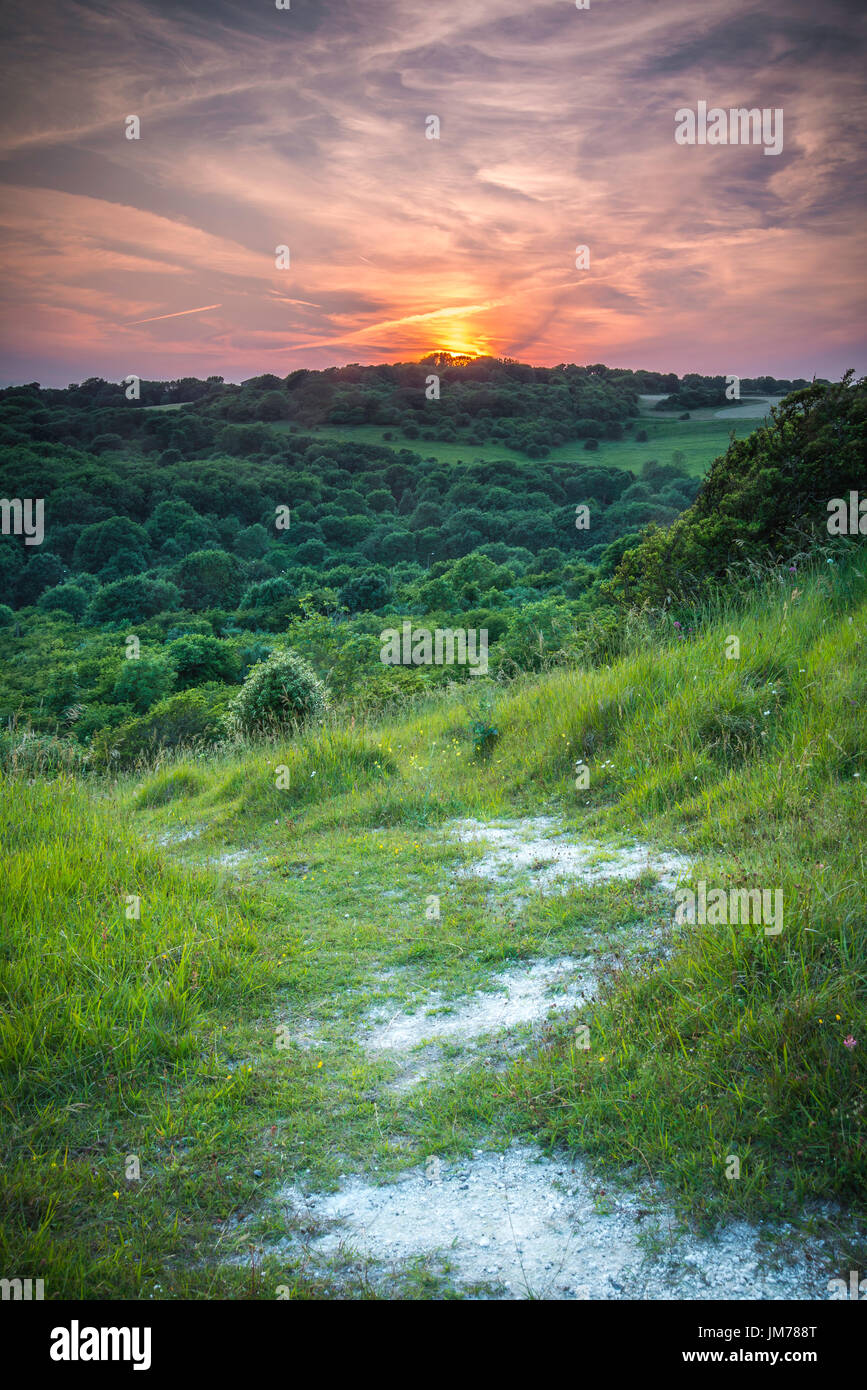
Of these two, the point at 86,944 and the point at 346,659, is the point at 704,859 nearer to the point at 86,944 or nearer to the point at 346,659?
the point at 86,944

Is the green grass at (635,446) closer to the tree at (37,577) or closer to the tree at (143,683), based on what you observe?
the tree at (37,577)

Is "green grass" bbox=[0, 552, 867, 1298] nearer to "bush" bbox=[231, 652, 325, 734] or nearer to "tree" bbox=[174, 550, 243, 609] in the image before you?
"bush" bbox=[231, 652, 325, 734]

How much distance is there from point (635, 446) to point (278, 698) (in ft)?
290

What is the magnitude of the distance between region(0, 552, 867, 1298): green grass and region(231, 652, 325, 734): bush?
492cm

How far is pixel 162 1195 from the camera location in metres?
2.93

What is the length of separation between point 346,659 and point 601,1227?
2272 cm

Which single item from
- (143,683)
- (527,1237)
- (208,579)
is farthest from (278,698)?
(208,579)

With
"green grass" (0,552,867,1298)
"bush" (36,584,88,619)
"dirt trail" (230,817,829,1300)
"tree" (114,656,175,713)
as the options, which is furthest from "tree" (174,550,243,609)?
"dirt trail" (230,817,829,1300)

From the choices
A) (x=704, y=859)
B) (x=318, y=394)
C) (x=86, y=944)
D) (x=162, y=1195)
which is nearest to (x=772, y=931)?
(x=704, y=859)

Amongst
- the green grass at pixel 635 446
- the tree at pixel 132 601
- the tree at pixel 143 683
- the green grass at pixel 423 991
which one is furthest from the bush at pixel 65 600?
the green grass at pixel 423 991

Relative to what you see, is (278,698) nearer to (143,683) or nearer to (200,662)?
(143,683)

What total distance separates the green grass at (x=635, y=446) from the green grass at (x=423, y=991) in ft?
256

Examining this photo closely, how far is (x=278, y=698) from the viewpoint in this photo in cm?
1256
